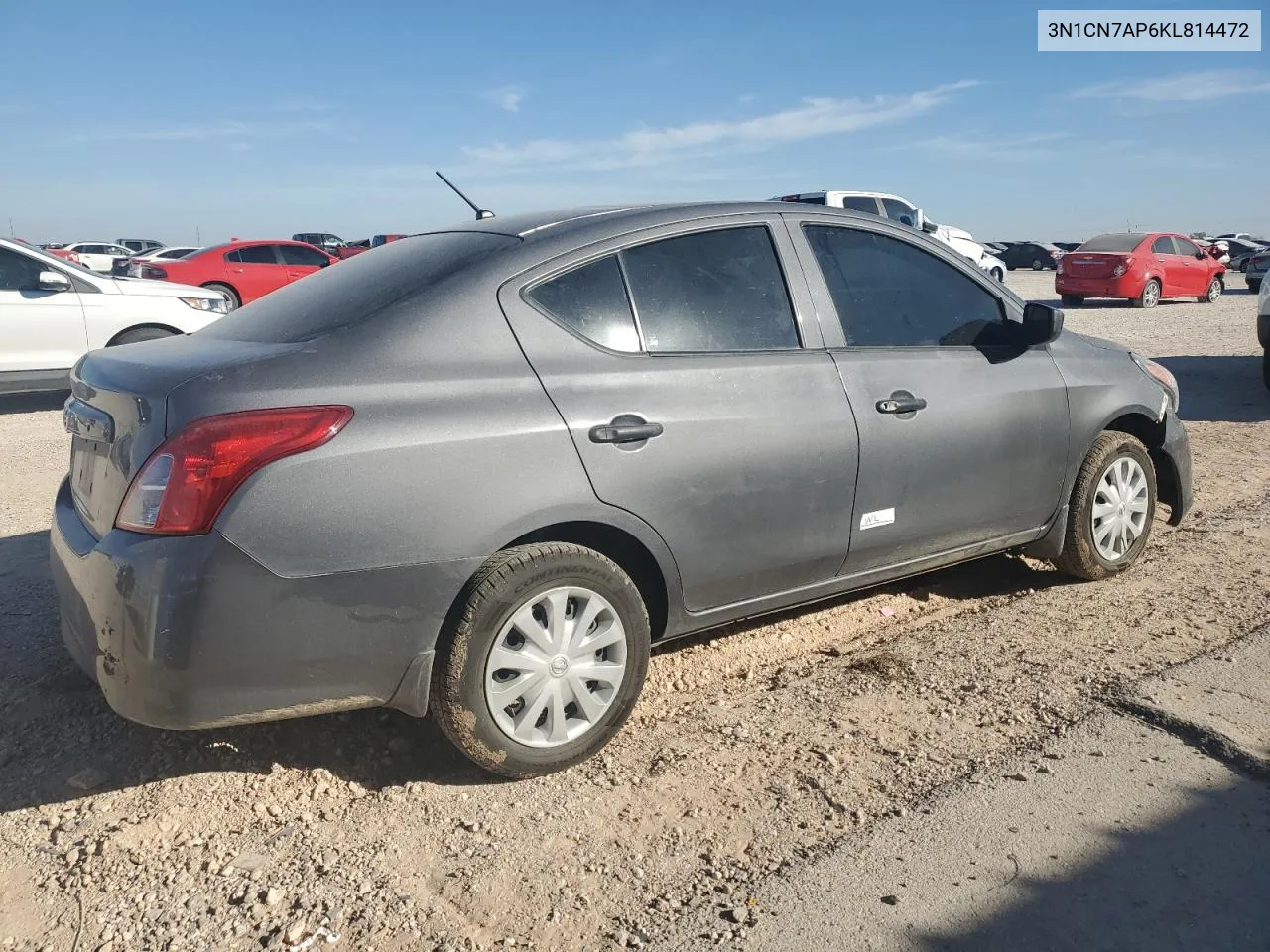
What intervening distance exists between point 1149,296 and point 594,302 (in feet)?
69.4

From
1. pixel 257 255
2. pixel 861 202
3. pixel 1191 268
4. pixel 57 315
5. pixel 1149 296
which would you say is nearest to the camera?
pixel 57 315

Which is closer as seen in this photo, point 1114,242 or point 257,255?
point 257,255

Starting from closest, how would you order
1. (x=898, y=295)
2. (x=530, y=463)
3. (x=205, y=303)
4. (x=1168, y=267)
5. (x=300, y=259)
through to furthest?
1. (x=530, y=463)
2. (x=898, y=295)
3. (x=205, y=303)
4. (x=300, y=259)
5. (x=1168, y=267)

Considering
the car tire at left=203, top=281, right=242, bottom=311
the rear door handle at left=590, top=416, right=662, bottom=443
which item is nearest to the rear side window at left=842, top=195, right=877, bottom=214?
the car tire at left=203, top=281, right=242, bottom=311

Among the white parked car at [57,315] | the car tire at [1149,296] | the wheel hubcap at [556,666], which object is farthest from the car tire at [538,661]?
the car tire at [1149,296]

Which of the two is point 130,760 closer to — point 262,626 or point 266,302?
point 262,626

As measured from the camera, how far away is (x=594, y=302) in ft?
10.4

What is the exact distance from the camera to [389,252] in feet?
11.8

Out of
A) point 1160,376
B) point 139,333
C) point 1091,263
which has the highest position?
point 1091,263

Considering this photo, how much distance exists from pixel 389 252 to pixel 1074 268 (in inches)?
790

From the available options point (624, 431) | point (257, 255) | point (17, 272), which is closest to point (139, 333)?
point (17, 272)

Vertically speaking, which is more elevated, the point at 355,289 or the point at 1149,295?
the point at 355,289

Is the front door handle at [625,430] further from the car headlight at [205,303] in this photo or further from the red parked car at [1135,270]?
the red parked car at [1135,270]

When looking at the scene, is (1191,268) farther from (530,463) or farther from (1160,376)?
(530,463)
